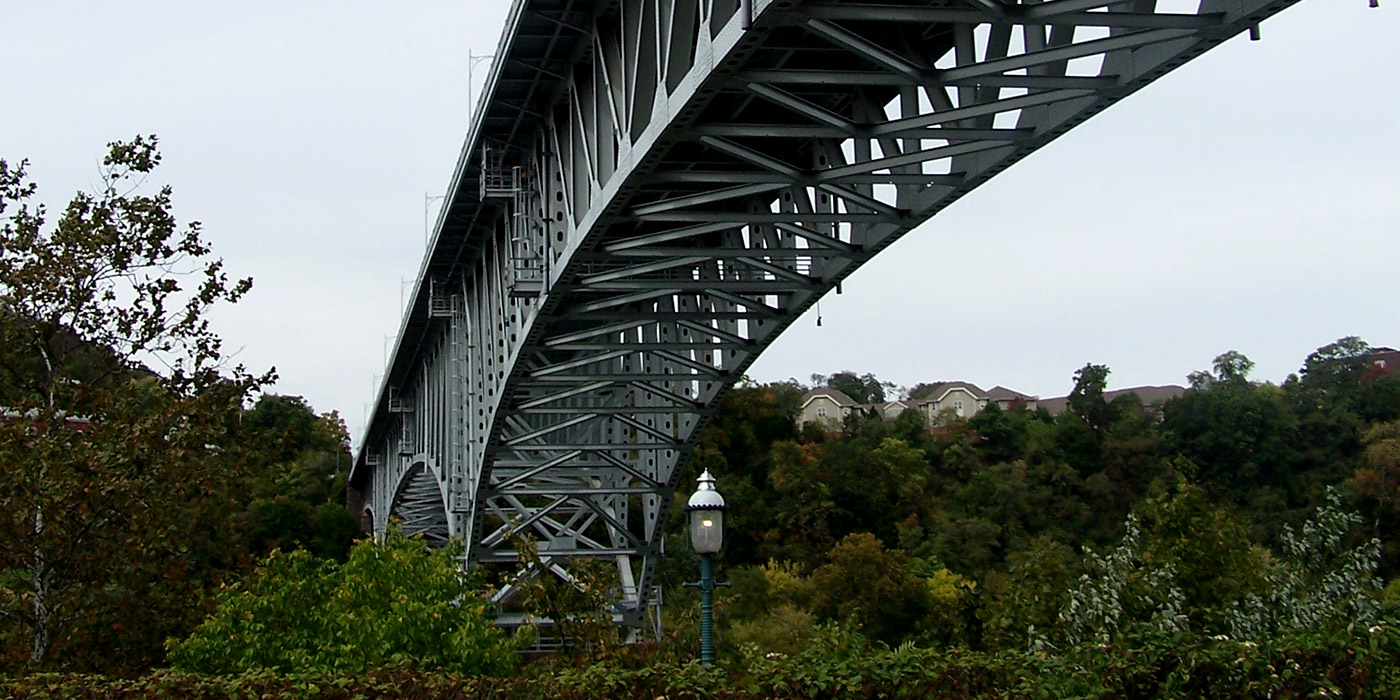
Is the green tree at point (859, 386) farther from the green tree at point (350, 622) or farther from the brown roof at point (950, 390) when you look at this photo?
the green tree at point (350, 622)

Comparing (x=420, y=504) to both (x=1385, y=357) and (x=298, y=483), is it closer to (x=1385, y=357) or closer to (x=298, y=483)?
(x=298, y=483)

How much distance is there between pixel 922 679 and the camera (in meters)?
9.29

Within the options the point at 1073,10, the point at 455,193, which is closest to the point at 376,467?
the point at 455,193

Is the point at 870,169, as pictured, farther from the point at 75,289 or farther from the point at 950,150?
the point at 75,289

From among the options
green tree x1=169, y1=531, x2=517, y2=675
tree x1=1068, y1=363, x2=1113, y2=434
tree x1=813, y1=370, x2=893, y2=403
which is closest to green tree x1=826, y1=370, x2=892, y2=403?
tree x1=813, y1=370, x2=893, y2=403

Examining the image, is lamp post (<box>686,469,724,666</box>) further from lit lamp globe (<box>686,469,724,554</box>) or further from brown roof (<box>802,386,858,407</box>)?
brown roof (<box>802,386,858,407</box>)

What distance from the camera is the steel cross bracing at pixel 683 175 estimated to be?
38.4 ft

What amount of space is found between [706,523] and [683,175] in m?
3.39

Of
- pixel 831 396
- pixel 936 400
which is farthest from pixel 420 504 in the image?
pixel 936 400

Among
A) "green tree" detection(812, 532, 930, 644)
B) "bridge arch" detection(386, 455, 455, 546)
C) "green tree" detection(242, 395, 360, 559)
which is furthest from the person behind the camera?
"green tree" detection(812, 532, 930, 644)

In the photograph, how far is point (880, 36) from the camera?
1486cm

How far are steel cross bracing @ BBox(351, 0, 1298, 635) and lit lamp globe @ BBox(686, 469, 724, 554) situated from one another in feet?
10.0

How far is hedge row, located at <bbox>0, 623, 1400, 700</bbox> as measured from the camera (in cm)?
855

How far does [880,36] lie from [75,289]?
826 cm
